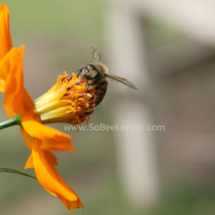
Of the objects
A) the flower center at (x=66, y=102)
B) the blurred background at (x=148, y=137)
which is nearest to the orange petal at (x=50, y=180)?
the flower center at (x=66, y=102)

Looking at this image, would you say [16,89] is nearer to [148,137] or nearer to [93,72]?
[93,72]

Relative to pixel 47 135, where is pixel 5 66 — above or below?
above

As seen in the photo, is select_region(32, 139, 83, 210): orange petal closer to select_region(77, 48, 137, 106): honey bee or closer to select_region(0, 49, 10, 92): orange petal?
select_region(0, 49, 10, 92): orange petal

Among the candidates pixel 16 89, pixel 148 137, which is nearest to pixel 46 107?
pixel 16 89

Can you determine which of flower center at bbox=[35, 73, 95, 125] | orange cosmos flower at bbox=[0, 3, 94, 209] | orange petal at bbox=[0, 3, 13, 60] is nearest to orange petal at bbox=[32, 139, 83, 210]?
orange cosmos flower at bbox=[0, 3, 94, 209]

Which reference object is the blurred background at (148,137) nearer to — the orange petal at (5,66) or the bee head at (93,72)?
the bee head at (93,72)

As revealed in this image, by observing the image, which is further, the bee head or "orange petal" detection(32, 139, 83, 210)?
the bee head

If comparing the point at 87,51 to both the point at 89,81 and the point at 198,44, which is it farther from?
the point at 89,81
